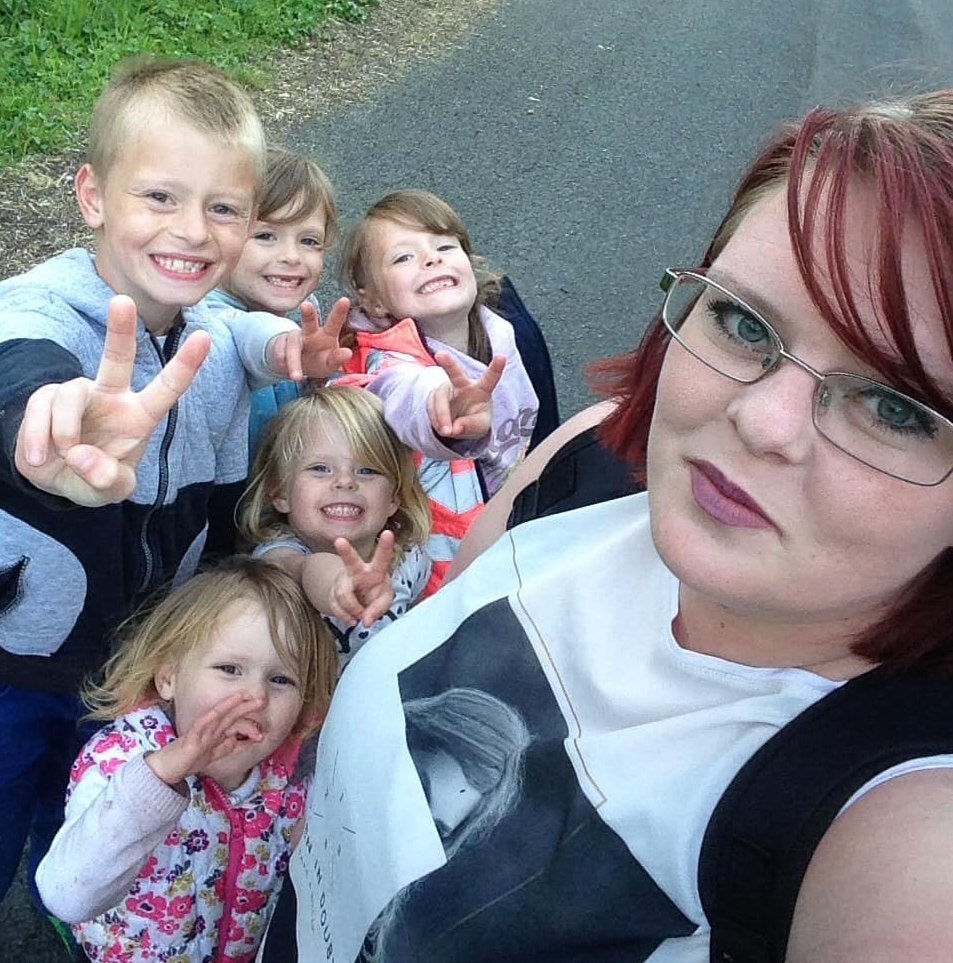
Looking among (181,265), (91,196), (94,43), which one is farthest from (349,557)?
(94,43)

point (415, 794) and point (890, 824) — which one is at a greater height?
point (890, 824)

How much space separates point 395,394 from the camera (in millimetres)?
2469

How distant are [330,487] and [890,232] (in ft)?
5.33

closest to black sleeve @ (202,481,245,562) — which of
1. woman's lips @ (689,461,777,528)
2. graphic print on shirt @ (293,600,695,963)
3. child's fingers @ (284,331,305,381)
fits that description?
child's fingers @ (284,331,305,381)

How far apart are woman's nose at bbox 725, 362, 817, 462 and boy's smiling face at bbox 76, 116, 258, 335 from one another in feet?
4.06

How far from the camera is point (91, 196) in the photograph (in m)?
2.03

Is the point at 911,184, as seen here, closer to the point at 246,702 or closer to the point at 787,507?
the point at 787,507

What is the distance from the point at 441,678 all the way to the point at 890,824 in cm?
59

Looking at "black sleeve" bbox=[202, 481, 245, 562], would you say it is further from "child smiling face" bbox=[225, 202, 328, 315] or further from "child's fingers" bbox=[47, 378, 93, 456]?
"child's fingers" bbox=[47, 378, 93, 456]

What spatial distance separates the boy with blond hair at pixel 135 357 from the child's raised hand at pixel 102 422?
0.72ft

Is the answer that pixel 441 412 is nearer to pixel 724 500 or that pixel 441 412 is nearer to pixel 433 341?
pixel 433 341

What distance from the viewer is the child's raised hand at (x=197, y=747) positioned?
1.67 meters

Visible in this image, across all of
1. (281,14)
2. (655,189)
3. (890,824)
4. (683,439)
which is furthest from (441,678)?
(281,14)

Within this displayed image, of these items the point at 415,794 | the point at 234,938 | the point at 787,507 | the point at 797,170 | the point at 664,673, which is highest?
the point at 797,170
